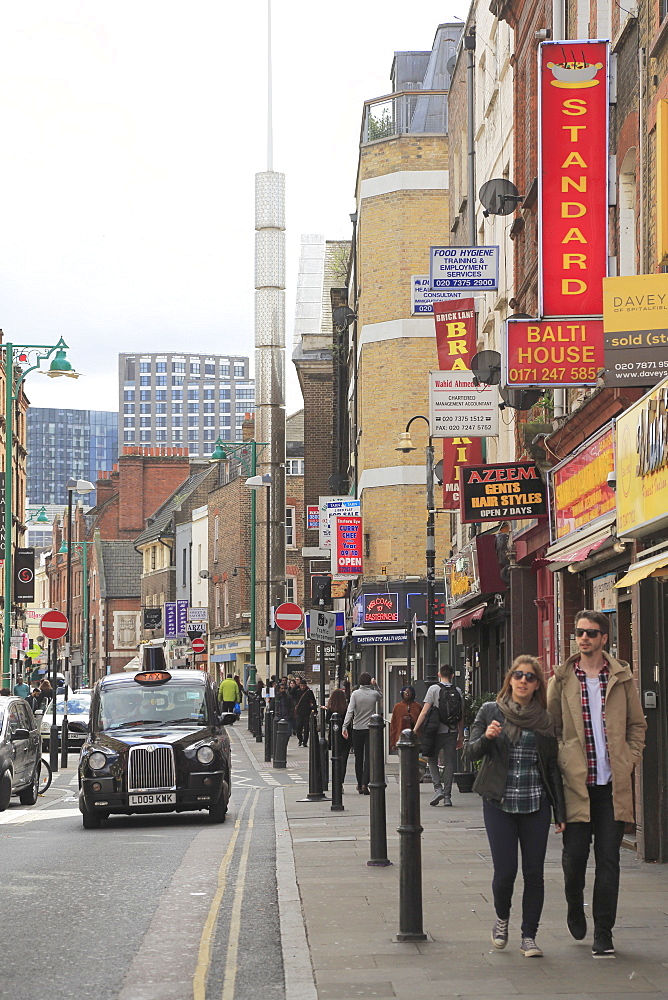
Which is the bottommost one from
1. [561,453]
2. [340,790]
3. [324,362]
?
[340,790]

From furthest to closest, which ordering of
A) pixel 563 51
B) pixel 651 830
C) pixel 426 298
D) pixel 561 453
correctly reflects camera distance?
pixel 426 298 → pixel 561 453 → pixel 563 51 → pixel 651 830

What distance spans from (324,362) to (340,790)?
155ft

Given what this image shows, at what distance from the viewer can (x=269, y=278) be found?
221 feet

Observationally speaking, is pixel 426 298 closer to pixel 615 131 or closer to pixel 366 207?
pixel 615 131

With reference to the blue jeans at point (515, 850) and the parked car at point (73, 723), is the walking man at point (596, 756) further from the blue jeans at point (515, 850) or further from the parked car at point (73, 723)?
the parked car at point (73, 723)

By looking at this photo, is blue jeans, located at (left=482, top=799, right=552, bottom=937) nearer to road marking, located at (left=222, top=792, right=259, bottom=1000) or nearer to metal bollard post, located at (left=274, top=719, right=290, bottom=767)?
road marking, located at (left=222, top=792, right=259, bottom=1000)

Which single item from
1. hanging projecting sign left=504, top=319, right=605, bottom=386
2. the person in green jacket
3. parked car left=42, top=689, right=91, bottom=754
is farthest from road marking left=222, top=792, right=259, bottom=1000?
the person in green jacket

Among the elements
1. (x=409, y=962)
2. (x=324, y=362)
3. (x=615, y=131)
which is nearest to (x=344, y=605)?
(x=324, y=362)

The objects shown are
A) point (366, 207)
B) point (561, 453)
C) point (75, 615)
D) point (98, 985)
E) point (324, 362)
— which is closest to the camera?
point (98, 985)

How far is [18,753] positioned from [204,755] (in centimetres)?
437

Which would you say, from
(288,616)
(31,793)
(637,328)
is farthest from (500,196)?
(288,616)

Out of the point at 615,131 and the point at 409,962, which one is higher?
the point at 615,131

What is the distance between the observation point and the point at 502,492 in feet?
66.8

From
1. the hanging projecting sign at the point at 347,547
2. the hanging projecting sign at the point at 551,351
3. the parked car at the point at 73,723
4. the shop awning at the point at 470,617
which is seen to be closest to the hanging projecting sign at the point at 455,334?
the shop awning at the point at 470,617
